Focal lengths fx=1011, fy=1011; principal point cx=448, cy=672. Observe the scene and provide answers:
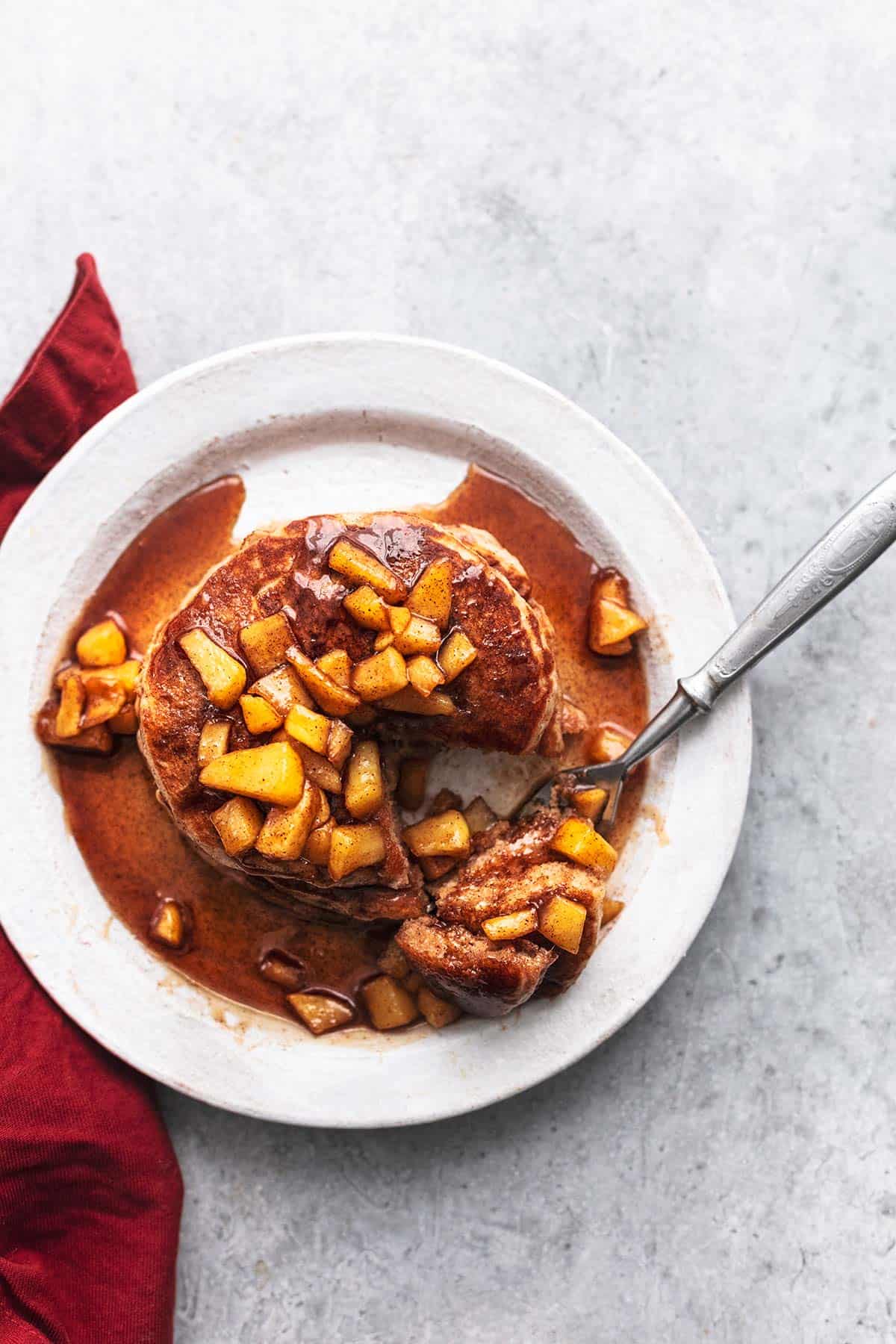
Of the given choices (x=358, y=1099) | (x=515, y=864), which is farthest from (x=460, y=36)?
(x=358, y=1099)

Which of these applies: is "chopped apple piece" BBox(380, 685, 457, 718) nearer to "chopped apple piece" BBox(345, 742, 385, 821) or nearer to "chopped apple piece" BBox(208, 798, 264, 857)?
"chopped apple piece" BBox(345, 742, 385, 821)

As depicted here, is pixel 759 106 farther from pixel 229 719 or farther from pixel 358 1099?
pixel 358 1099

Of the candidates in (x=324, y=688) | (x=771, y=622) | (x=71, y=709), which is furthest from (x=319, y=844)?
(x=771, y=622)

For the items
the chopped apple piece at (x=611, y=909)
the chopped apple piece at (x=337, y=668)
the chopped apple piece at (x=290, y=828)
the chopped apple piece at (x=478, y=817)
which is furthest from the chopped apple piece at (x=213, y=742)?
the chopped apple piece at (x=611, y=909)

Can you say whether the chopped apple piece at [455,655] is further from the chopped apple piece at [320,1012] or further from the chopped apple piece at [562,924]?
the chopped apple piece at [320,1012]

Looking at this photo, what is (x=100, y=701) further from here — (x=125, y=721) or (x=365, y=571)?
(x=365, y=571)
